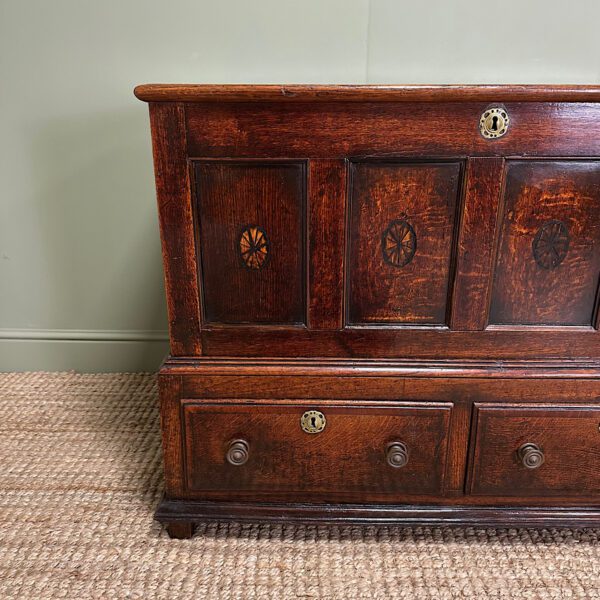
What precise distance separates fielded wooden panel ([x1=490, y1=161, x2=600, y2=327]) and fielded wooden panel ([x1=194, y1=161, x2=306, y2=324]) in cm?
32

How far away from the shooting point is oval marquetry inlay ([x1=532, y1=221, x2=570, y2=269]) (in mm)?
788

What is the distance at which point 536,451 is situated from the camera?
2.81 feet

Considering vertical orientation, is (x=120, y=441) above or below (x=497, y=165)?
below

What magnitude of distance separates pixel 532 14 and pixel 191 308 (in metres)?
1.00

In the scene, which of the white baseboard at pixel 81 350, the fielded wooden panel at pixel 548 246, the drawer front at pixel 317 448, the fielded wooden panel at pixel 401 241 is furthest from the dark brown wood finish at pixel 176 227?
the white baseboard at pixel 81 350

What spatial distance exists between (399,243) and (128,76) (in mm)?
855

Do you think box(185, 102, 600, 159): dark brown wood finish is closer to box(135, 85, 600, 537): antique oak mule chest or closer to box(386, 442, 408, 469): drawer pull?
box(135, 85, 600, 537): antique oak mule chest

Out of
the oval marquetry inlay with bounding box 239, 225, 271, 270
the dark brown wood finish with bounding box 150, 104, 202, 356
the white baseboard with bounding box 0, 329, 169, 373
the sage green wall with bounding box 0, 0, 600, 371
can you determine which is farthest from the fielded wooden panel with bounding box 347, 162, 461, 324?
the white baseboard with bounding box 0, 329, 169, 373

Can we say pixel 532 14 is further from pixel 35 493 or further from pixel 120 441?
pixel 35 493

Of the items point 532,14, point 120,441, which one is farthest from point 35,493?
point 532,14

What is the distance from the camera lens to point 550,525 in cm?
89

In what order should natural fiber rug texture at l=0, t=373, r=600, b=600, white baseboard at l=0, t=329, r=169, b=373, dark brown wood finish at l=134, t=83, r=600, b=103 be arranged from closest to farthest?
dark brown wood finish at l=134, t=83, r=600, b=103, natural fiber rug texture at l=0, t=373, r=600, b=600, white baseboard at l=0, t=329, r=169, b=373

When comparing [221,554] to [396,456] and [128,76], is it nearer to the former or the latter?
[396,456]

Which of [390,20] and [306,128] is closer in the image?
[306,128]
